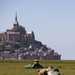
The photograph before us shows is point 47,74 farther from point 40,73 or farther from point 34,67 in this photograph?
point 34,67

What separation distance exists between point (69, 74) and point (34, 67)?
8.23 m

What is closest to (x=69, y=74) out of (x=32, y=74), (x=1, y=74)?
(x=32, y=74)

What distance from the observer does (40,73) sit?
15312 millimetres

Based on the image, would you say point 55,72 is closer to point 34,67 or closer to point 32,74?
point 32,74

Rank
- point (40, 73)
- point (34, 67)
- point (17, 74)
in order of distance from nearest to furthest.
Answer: point (40, 73) < point (17, 74) < point (34, 67)

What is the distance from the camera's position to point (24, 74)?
79.1ft

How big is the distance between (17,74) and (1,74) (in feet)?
3.36

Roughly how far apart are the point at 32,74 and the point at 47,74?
28.9 feet

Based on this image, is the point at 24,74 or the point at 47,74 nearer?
the point at 47,74

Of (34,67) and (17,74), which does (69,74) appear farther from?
(34,67)

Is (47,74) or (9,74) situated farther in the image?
(9,74)

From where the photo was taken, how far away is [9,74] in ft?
80.1

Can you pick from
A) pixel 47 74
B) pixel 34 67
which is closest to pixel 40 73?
pixel 47 74

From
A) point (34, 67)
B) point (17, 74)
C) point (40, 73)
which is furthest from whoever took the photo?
point (34, 67)
